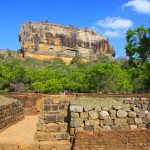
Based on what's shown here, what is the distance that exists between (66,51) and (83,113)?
112546 millimetres

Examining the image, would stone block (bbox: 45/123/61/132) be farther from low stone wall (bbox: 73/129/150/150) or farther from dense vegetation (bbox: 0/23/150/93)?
dense vegetation (bbox: 0/23/150/93)

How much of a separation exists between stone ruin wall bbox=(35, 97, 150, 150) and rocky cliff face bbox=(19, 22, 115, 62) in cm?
11009

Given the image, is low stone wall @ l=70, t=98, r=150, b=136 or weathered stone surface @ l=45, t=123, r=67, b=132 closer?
low stone wall @ l=70, t=98, r=150, b=136

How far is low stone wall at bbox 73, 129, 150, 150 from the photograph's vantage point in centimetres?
705

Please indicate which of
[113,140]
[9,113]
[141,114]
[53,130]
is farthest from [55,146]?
[9,113]

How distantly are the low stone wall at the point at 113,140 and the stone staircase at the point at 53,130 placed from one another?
0.71m

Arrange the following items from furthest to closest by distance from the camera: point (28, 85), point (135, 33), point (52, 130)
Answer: point (28, 85) < point (135, 33) < point (52, 130)

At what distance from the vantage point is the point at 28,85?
55000 mm

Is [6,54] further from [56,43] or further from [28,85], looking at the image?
[28,85]

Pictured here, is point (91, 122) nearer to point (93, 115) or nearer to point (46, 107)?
point (93, 115)

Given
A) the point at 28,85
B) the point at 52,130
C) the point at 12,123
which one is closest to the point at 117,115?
the point at 52,130

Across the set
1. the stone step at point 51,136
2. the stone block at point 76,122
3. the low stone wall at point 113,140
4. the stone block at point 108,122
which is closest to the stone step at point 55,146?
the stone step at point 51,136

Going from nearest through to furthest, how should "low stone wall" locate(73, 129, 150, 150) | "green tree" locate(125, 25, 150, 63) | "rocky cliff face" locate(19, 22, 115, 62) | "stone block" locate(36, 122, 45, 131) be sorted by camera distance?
1. "low stone wall" locate(73, 129, 150, 150)
2. "stone block" locate(36, 122, 45, 131)
3. "green tree" locate(125, 25, 150, 63)
4. "rocky cliff face" locate(19, 22, 115, 62)

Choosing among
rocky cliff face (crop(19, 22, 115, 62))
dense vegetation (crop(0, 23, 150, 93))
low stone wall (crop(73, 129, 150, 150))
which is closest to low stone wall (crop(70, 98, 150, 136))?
low stone wall (crop(73, 129, 150, 150))
